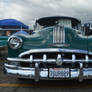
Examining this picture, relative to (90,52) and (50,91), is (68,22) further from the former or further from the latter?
(50,91)

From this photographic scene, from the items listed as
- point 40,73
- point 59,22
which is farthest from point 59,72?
point 59,22

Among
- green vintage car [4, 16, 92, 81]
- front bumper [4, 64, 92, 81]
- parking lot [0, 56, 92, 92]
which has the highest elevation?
green vintage car [4, 16, 92, 81]

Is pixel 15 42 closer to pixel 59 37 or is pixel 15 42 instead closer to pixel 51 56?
pixel 51 56

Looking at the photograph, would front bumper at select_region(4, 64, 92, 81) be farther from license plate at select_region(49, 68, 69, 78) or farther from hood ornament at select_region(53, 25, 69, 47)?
hood ornament at select_region(53, 25, 69, 47)

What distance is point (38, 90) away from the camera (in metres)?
3.79

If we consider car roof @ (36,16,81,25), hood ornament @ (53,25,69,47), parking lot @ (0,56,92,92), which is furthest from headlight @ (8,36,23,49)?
car roof @ (36,16,81,25)

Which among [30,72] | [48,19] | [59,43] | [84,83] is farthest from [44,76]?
[48,19]

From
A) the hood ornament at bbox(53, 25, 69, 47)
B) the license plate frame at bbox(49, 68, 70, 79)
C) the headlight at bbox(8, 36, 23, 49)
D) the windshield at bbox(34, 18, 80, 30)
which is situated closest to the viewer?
the license plate frame at bbox(49, 68, 70, 79)

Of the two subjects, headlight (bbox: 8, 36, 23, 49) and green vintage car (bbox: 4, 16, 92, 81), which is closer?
green vintage car (bbox: 4, 16, 92, 81)

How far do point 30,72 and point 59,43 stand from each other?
3.01 feet

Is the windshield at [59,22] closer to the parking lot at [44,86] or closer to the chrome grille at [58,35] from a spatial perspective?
the chrome grille at [58,35]

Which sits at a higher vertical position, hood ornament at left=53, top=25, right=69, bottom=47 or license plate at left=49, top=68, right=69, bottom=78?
hood ornament at left=53, top=25, right=69, bottom=47

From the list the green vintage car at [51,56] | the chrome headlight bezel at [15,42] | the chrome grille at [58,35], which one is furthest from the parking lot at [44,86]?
the chrome grille at [58,35]

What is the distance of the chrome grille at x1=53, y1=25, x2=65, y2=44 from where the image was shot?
12.4 ft
